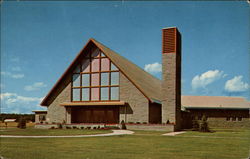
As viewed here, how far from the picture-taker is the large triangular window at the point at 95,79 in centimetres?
3594

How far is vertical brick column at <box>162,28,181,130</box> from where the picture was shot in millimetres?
31516

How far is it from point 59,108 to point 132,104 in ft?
34.7

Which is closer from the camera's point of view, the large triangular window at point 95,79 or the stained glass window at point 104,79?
the large triangular window at point 95,79

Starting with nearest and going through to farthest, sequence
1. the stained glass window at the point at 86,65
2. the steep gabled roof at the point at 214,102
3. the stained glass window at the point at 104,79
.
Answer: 1. the stained glass window at the point at 104,79
2. the stained glass window at the point at 86,65
3. the steep gabled roof at the point at 214,102

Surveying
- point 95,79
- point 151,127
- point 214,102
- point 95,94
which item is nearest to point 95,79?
point 95,79

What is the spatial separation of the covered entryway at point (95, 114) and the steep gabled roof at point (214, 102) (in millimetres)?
11381

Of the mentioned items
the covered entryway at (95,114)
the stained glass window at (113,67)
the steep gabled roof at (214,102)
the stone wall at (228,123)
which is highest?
the stained glass window at (113,67)

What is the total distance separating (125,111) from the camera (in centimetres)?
3500

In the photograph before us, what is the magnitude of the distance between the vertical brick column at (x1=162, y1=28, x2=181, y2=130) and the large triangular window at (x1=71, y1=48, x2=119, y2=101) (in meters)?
6.47

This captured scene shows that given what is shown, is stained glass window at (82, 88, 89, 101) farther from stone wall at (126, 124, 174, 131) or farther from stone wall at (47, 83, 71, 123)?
stone wall at (126, 124, 174, 131)

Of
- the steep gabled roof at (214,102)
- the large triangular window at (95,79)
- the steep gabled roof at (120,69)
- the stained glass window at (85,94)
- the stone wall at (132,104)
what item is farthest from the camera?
the steep gabled roof at (214,102)

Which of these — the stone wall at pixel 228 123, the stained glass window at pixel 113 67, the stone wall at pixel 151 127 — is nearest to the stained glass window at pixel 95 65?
the stained glass window at pixel 113 67

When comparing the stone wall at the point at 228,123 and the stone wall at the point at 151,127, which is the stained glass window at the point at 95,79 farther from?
the stone wall at the point at 228,123

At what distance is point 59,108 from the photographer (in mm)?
38781
